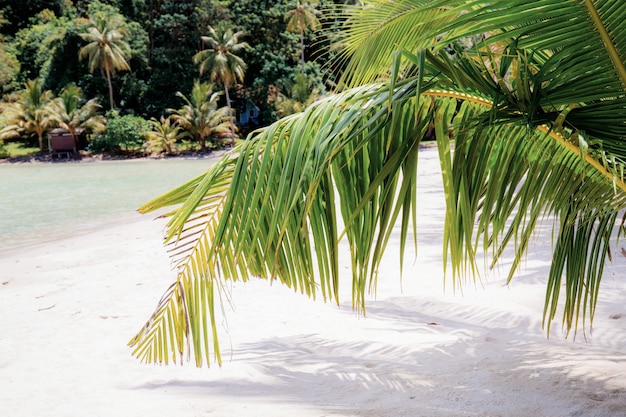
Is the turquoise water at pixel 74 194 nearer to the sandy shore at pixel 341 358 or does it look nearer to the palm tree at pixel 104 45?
the palm tree at pixel 104 45

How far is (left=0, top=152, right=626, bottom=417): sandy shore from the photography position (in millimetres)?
2668

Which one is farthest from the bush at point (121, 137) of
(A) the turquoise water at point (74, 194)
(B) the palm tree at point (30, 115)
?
(B) the palm tree at point (30, 115)

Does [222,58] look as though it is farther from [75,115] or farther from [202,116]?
[75,115]

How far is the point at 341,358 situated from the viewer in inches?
130

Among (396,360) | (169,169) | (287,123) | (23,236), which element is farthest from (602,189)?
(169,169)

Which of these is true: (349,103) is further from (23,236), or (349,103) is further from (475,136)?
(23,236)

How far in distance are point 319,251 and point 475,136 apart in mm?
589

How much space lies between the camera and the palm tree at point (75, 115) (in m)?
33.5

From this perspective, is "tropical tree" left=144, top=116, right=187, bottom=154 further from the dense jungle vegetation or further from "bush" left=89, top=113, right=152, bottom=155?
"bush" left=89, top=113, right=152, bottom=155

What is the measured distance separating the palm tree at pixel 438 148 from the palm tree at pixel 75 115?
3457 cm

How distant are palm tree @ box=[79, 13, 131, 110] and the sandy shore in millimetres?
32129

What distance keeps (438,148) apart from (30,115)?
36831 millimetres

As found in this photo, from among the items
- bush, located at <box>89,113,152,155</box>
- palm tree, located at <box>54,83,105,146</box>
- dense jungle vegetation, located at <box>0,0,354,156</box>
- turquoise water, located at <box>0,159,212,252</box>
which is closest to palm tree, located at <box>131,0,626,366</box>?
turquoise water, located at <box>0,159,212,252</box>

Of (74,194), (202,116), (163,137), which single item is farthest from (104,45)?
(74,194)
